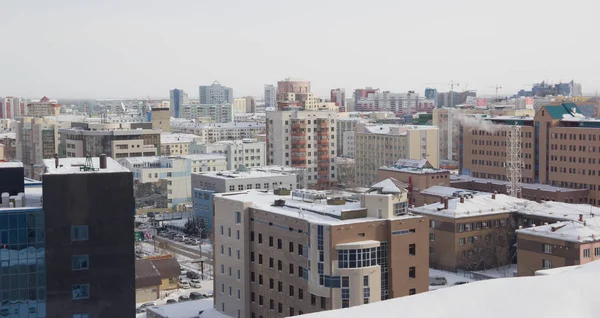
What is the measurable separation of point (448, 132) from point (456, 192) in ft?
98.8

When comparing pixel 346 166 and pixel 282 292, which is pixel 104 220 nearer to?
pixel 282 292

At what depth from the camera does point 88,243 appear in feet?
34.7

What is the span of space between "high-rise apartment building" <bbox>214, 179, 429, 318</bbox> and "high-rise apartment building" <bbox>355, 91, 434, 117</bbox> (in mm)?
105076

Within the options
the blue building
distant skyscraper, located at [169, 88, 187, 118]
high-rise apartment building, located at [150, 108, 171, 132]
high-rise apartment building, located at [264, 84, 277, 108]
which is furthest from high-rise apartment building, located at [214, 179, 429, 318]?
high-rise apartment building, located at [264, 84, 277, 108]

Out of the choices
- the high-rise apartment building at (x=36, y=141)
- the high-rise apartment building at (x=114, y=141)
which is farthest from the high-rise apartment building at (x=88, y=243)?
the high-rise apartment building at (x=36, y=141)

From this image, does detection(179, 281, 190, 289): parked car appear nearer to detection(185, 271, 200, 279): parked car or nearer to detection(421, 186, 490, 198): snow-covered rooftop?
detection(185, 271, 200, 279): parked car

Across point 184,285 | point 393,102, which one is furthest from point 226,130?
point 393,102

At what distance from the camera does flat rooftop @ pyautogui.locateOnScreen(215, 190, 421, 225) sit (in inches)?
666

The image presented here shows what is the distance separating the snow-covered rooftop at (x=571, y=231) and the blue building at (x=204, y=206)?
15621 mm

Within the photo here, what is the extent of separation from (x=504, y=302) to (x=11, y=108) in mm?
129572

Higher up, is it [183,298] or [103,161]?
[103,161]

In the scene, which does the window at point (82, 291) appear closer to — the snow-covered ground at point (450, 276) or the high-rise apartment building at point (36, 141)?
the snow-covered ground at point (450, 276)

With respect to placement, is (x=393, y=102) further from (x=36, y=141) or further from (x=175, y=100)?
(x=36, y=141)

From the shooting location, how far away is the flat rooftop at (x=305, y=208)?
1691 centimetres
